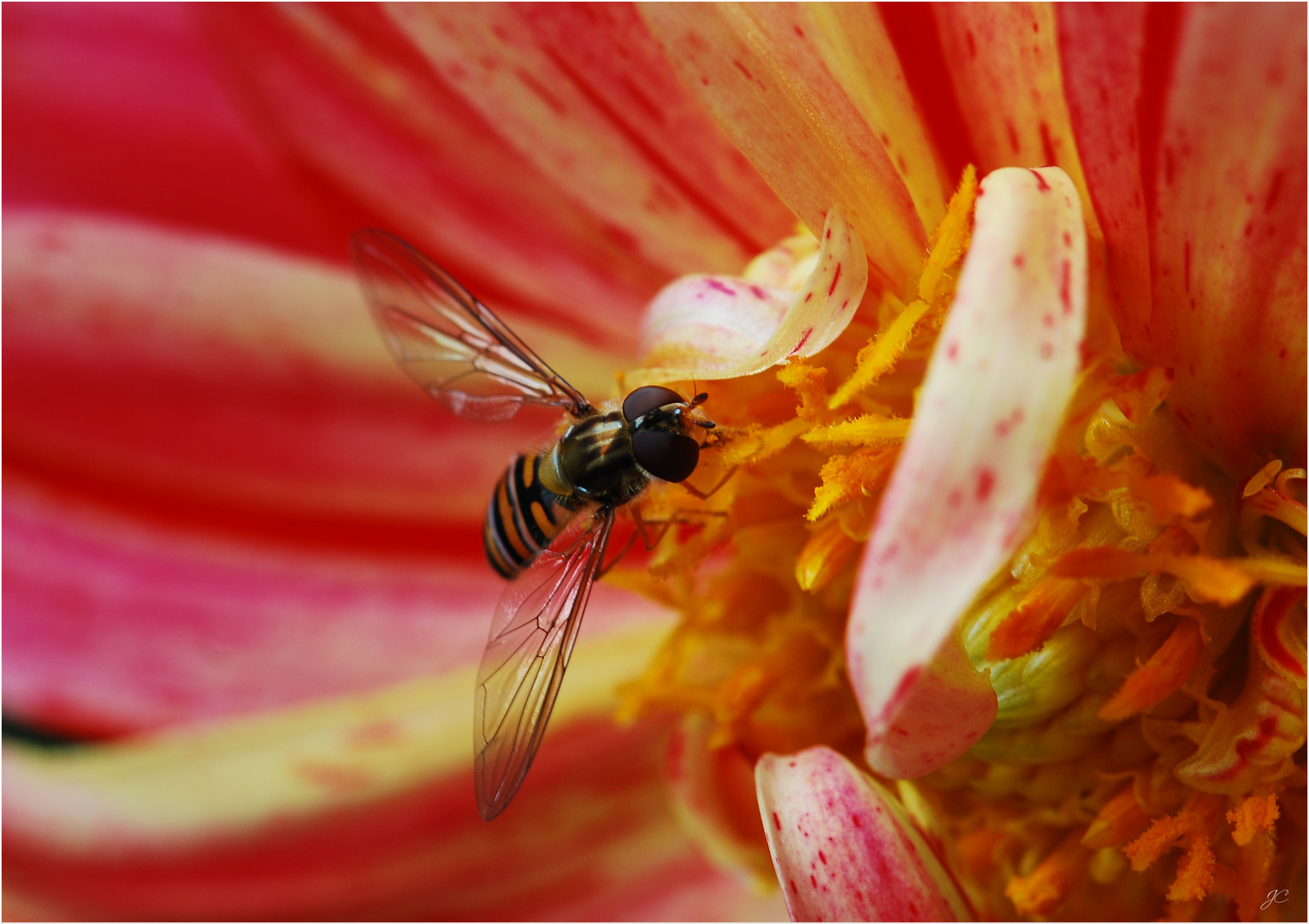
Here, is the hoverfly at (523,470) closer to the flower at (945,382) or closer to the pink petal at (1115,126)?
the flower at (945,382)

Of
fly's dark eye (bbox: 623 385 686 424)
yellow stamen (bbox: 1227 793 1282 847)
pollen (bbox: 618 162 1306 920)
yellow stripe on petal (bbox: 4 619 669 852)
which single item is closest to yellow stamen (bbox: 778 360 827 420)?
pollen (bbox: 618 162 1306 920)

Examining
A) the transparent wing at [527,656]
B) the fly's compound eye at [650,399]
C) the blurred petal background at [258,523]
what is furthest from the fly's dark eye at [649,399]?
the blurred petal background at [258,523]

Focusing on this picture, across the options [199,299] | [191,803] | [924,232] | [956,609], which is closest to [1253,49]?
[924,232]

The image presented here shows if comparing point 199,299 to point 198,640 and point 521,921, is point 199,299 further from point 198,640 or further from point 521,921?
point 521,921

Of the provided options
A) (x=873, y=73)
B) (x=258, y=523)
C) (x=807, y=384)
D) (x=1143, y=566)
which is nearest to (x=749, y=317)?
(x=807, y=384)

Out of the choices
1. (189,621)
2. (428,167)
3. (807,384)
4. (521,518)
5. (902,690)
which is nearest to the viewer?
(902,690)

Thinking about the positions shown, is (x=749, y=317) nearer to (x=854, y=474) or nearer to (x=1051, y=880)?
(x=854, y=474)
